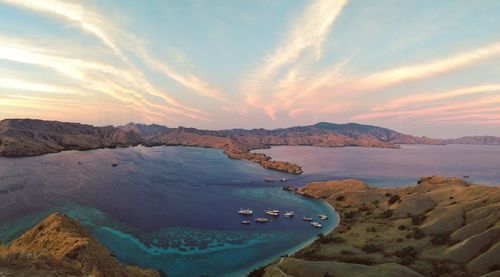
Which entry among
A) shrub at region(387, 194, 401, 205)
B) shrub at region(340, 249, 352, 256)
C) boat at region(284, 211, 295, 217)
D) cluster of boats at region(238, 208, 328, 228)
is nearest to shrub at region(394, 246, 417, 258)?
shrub at region(340, 249, 352, 256)

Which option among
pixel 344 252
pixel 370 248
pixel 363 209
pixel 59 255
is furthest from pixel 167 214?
pixel 59 255

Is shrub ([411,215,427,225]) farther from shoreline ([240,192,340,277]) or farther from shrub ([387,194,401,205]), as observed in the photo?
shoreline ([240,192,340,277])

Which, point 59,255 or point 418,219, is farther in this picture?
point 418,219

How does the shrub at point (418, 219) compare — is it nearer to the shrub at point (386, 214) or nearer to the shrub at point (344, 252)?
the shrub at point (386, 214)

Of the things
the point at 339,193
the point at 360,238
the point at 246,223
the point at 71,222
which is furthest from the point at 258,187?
the point at 71,222

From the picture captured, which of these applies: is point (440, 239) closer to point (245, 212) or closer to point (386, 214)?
point (386, 214)

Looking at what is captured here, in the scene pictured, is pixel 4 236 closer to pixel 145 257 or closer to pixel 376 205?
pixel 145 257

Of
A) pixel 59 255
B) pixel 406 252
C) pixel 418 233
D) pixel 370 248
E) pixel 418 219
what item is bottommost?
pixel 370 248
